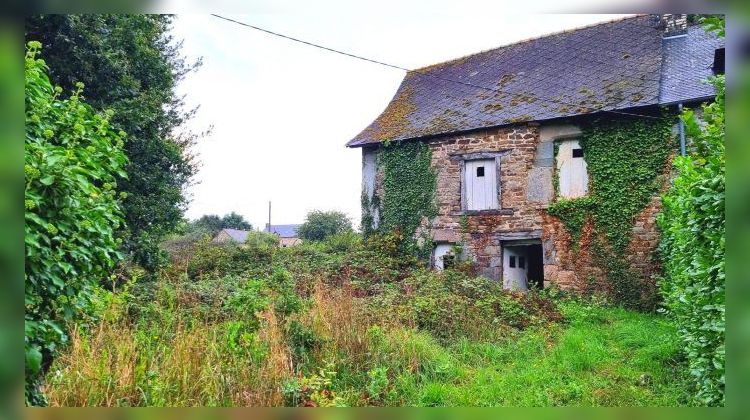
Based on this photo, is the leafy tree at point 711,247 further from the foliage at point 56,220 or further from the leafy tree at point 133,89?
the leafy tree at point 133,89

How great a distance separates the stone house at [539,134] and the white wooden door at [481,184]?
3cm

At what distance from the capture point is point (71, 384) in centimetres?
363

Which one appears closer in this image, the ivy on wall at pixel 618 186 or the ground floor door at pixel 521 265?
the ivy on wall at pixel 618 186

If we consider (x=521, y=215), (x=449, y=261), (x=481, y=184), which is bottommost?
(x=449, y=261)

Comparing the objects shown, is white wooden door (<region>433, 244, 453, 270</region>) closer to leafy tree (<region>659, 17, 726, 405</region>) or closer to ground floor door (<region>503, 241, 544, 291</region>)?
ground floor door (<region>503, 241, 544, 291</region>)

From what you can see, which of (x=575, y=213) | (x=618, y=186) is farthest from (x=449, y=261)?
(x=618, y=186)

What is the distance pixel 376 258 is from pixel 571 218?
17.2ft

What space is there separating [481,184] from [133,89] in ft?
29.3

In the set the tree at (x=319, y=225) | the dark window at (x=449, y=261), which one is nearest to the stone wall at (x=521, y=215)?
the dark window at (x=449, y=261)

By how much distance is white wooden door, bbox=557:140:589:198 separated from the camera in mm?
12867

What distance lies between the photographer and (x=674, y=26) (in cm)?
1382

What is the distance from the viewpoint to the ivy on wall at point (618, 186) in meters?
11.8

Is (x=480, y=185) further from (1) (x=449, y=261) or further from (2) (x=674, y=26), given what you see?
(2) (x=674, y=26)
